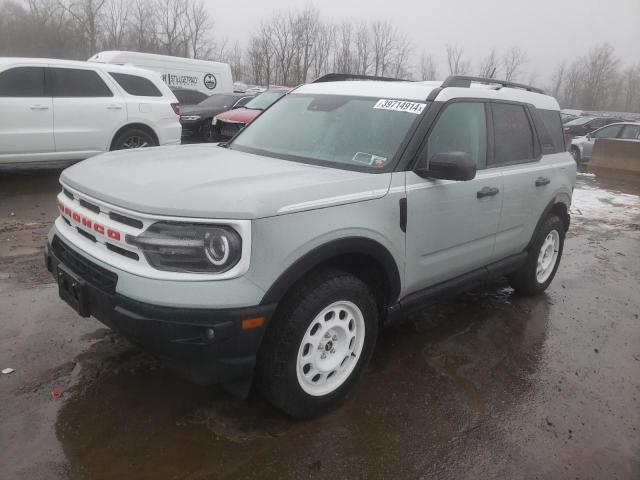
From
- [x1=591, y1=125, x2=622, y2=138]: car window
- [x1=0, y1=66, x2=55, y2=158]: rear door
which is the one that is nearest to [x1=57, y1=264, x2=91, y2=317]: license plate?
[x1=0, y1=66, x2=55, y2=158]: rear door

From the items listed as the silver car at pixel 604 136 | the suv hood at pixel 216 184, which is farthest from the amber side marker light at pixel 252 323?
the silver car at pixel 604 136

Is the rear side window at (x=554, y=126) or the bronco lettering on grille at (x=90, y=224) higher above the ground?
the rear side window at (x=554, y=126)

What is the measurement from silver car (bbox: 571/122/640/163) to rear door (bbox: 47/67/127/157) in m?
14.3

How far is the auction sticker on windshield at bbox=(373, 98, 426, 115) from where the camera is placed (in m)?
3.42

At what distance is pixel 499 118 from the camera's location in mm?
4094

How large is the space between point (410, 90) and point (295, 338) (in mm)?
1970

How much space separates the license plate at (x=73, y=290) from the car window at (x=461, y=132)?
2.14 metres

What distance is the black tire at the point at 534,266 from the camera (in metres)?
4.70

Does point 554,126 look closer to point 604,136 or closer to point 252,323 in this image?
point 252,323

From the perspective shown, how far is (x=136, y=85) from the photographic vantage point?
8773mm

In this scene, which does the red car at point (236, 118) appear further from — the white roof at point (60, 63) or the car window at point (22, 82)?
the car window at point (22, 82)

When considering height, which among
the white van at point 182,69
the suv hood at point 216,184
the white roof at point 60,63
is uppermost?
the white van at point 182,69

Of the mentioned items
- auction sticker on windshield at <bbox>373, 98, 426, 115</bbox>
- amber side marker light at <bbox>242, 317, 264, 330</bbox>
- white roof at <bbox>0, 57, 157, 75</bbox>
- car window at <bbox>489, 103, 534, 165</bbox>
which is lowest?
amber side marker light at <bbox>242, 317, 264, 330</bbox>

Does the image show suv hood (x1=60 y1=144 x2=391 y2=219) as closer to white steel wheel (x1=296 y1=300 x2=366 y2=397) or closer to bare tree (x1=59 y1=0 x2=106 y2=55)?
white steel wheel (x1=296 y1=300 x2=366 y2=397)
